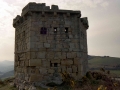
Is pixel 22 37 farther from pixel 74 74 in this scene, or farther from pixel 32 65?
pixel 74 74

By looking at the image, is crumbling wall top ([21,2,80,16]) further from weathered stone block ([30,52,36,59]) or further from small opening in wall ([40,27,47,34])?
weathered stone block ([30,52,36,59])

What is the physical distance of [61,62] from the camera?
977 centimetres

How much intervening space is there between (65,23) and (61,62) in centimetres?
239

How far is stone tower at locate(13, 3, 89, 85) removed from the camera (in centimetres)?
963

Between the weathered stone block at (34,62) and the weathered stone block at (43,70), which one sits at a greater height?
the weathered stone block at (34,62)

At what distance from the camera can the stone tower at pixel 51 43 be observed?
31.6ft

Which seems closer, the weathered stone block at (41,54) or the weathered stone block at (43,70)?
the weathered stone block at (43,70)

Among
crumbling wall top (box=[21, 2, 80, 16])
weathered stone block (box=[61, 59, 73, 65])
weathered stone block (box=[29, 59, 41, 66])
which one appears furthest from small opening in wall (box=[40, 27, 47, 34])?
weathered stone block (box=[61, 59, 73, 65])

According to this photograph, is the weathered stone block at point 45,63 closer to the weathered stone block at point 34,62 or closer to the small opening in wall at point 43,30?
the weathered stone block at point 34,62

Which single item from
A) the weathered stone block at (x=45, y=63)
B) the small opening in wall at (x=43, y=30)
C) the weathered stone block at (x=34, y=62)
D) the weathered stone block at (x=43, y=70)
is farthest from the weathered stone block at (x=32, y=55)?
the small opening in wall at (x=43, y=30)

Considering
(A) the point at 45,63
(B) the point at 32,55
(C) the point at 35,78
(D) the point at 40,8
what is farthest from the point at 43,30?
(C) the point at 35,78

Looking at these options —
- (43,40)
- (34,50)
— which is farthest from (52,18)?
(34,50)

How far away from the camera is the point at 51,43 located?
9.83 metres

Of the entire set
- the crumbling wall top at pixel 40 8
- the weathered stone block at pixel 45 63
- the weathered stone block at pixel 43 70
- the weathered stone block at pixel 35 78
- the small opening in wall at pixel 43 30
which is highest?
the crumbling wall top at pixel 40 8
